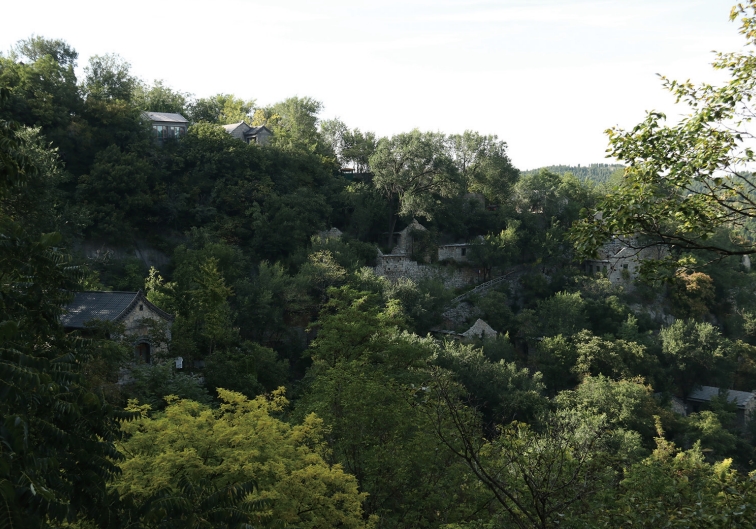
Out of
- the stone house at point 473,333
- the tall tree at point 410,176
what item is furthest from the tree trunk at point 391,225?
the stone house at point 473,333

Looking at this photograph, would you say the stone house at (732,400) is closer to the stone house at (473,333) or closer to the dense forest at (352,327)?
the dense forest at (352,327)

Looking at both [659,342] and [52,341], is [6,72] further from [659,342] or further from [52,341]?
[659,342]

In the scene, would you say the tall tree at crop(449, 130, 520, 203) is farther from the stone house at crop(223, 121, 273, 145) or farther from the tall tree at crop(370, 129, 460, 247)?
the stone house at crop(223, 121, 273, 145)

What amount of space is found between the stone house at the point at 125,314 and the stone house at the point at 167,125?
895 inches

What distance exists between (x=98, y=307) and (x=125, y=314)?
1224 millimetres

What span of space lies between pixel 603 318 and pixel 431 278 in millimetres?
12293

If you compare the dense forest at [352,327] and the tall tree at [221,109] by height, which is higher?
the tall tree at [221,109]

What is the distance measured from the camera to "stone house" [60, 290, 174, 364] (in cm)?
2392

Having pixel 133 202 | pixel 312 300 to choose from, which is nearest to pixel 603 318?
pixel 312 300

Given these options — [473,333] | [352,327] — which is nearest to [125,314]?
[352,327]

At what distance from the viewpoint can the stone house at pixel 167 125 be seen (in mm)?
46281

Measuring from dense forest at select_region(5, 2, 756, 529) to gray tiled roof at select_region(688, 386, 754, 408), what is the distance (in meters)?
0.19

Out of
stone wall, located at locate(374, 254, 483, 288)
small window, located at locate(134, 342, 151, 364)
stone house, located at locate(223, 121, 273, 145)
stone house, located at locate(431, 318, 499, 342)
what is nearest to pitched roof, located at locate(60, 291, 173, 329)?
small window, located at locate(134, 342, 151, 364)

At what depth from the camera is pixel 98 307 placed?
24.6 metres
